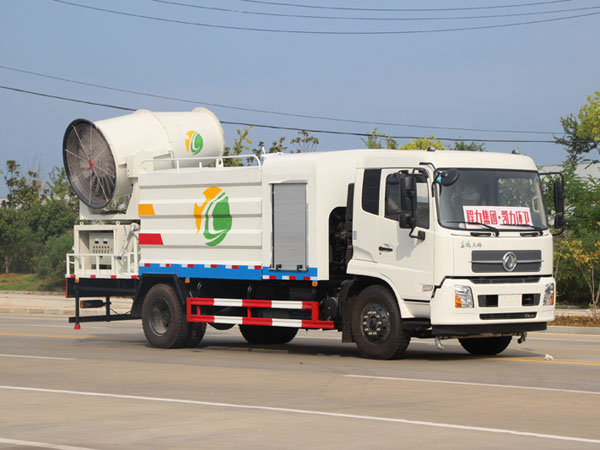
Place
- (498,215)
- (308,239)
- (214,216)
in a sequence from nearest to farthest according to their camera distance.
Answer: (498,215) < (308,239) < (214,216)

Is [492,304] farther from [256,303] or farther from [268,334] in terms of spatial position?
[268,334]

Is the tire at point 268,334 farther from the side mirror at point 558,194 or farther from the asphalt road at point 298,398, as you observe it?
the side mirror at point 558,194

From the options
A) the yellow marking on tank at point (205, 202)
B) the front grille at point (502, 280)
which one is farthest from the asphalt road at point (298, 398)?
the yellow marking on tank at point (205, 202)

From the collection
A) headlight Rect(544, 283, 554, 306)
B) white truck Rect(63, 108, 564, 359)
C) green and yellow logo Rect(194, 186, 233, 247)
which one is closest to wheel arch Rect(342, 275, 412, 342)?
white truck Rect(63, 108, 564, 359)

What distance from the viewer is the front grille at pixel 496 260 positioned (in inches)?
566

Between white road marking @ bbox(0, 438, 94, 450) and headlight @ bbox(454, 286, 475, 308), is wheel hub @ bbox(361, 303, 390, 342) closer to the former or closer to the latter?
headlight @ bbox(454, 286, 475, 308)

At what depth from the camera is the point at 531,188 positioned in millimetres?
15375

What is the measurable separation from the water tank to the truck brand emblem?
7214mm

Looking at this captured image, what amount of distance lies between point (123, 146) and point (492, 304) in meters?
7.66

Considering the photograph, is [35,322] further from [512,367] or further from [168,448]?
[168,448]

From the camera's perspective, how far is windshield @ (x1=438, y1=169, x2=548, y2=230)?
47.7ft

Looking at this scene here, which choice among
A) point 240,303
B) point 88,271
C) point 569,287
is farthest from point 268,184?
point 569,287

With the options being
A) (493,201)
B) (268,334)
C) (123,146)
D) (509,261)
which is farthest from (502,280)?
(123,146)

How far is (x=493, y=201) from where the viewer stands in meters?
14.8
